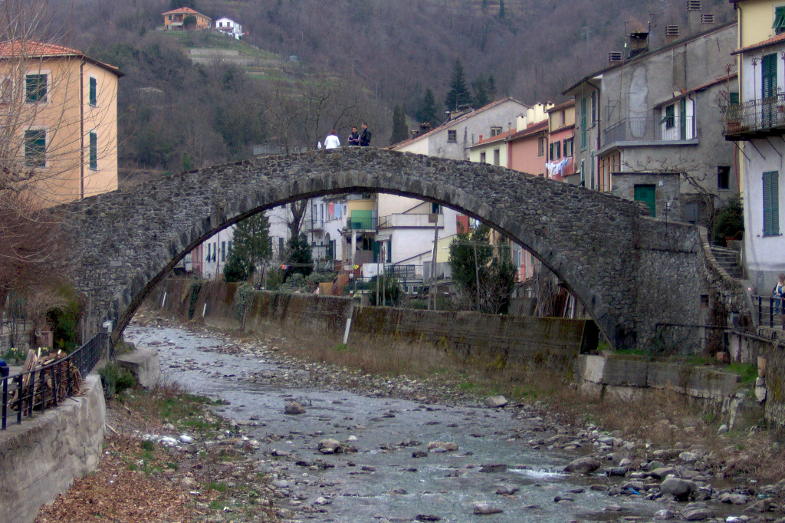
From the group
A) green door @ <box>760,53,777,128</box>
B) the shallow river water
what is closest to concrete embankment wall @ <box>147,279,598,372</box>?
the shallow river water

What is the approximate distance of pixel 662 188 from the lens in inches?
1029

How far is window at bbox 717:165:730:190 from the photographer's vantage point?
29.8 m

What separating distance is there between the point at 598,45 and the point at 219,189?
1870 inches

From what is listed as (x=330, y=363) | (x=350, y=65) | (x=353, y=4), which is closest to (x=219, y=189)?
(x=330, y=363)

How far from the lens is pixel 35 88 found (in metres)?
15.1

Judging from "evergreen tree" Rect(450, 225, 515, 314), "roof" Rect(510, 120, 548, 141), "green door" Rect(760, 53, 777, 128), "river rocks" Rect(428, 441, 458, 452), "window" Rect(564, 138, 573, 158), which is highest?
"roof" Rect(510, 120, 548, 141)

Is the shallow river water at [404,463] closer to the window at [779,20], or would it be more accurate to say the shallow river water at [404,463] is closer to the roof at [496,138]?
the window at [779,20]

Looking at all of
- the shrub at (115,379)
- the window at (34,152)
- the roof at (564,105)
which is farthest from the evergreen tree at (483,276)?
the window at (34,152)

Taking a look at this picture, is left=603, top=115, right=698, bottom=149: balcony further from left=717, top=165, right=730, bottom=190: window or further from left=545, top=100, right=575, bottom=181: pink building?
left=545, top=100, right=575, bottom=181: pink building

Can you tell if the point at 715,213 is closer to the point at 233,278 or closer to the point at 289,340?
the point at 289,340

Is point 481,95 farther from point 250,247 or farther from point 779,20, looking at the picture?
point 779,20

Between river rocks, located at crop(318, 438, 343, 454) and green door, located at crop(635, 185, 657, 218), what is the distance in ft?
42.1

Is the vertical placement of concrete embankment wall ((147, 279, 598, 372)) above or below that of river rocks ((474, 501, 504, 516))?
above

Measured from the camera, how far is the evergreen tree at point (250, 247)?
175 feet
